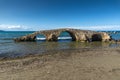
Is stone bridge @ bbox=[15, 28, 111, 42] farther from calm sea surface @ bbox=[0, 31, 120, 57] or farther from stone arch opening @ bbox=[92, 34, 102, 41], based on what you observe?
calm sea surface @ bbox=[0, 31, 120, 57]

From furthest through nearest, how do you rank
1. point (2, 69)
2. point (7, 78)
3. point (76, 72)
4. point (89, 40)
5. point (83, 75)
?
1. point (89, 40)
2. point (2, 69)
3. point (76, 72)
4. point (83, 75)
5. point (7, 78)

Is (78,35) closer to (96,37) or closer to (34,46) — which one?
(96,37)

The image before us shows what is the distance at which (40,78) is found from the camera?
10.7m

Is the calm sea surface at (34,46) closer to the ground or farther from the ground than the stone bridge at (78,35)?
closer to the ground

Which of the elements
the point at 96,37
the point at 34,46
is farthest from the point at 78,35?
the point at 34,46

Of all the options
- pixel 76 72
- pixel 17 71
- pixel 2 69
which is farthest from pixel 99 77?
pixel 2 69

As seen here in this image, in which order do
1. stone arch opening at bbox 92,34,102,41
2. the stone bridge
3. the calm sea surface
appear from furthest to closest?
stone arch opening at bbox 92,34,102,41 < the stone bridge < the calm sea surface

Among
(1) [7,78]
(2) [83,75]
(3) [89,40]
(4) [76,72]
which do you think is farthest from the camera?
(3) [89,40]

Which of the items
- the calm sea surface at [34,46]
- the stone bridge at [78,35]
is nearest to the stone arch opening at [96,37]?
the stone bridge at [78,35]

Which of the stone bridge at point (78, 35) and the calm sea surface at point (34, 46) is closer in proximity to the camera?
the calm sea surface at point (34, 46)

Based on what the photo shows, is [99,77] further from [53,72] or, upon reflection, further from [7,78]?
[7,78]

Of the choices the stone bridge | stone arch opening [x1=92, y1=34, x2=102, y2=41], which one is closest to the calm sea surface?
the stone bridge

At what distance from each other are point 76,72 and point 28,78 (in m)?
3.47

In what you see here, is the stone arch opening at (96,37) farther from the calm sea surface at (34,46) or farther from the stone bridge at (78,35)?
the calm sea surface at (34,46)
